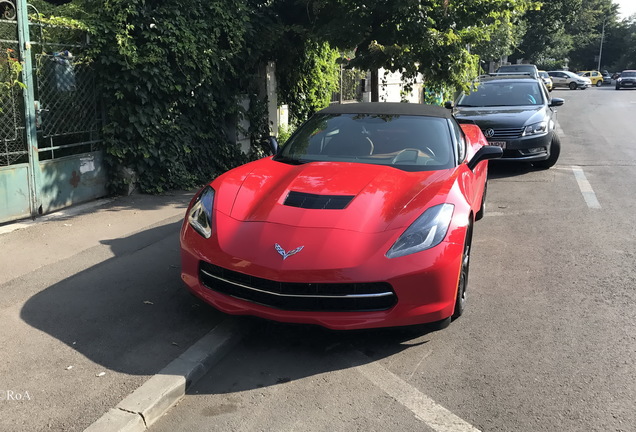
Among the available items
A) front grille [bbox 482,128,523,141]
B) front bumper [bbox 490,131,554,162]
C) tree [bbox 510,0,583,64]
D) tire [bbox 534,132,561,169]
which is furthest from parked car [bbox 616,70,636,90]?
front grille [bbox 482,128,523,141]

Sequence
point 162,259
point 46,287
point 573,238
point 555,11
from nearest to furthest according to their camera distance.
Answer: point 46,287 < point 162,259 < point 573,238 < point 555,11

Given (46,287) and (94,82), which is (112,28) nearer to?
(94,82)

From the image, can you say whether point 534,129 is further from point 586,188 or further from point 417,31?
point 417,31

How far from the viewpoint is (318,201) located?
4.05m

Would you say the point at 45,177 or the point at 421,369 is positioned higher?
the point at 45,177

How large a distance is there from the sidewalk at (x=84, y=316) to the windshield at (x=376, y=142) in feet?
5.43

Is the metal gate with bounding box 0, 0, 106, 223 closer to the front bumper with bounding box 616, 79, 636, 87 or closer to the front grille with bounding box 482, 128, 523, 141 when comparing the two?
the front grille with bounding box 482, 128, 523, 141

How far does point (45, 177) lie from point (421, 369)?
16.7 feet

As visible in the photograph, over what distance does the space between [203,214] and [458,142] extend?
255cm

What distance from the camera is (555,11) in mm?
43625

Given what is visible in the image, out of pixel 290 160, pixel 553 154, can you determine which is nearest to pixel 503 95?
pixel 553 154

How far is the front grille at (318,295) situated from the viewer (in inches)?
140

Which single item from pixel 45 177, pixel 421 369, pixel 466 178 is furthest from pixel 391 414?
pixel 45 177

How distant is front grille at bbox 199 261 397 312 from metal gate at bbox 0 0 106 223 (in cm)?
390
